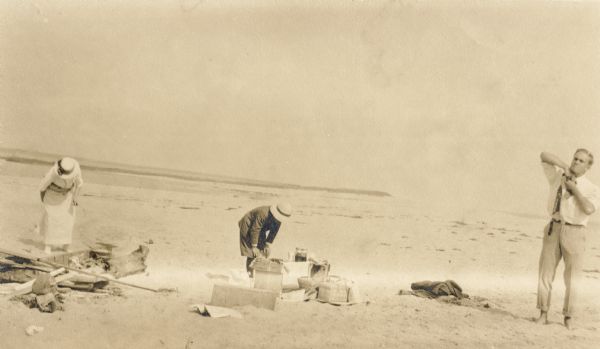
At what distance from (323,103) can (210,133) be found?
1637 millimetres

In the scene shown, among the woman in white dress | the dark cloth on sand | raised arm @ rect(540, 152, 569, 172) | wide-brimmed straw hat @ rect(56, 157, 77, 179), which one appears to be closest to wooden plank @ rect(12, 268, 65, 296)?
the woman in white dress

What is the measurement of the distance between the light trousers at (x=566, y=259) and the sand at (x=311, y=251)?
1.06 ft

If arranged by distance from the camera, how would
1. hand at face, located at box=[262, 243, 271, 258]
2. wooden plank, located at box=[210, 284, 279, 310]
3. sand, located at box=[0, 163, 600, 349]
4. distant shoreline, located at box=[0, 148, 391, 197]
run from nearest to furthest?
sand, located at box=[0, 163, 600, 349]
wooden plank, located at box=[210, 284, 279, 310]
hand at face, located at box=[262, 243, 271, 258]
distant shoreline, located at box=[0, 148, 391, 197]

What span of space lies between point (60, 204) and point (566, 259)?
5.88 meters

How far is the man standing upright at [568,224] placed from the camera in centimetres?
635

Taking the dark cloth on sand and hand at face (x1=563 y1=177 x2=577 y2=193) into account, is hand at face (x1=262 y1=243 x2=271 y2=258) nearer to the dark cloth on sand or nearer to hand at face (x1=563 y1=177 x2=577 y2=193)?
the dark cloth on sand

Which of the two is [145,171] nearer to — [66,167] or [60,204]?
[60,204]

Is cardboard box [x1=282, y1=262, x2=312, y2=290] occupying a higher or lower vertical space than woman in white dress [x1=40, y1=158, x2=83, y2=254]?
lower

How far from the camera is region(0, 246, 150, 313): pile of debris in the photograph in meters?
5.98

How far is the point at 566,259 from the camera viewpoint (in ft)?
21.1

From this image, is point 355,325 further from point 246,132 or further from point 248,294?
point 246,132

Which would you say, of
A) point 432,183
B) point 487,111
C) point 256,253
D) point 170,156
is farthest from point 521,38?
point 170,156

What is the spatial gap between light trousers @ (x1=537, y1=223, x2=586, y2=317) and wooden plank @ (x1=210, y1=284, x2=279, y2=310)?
9.38 ft

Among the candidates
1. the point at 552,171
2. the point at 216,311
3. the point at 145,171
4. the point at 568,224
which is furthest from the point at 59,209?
the point at 568,224
